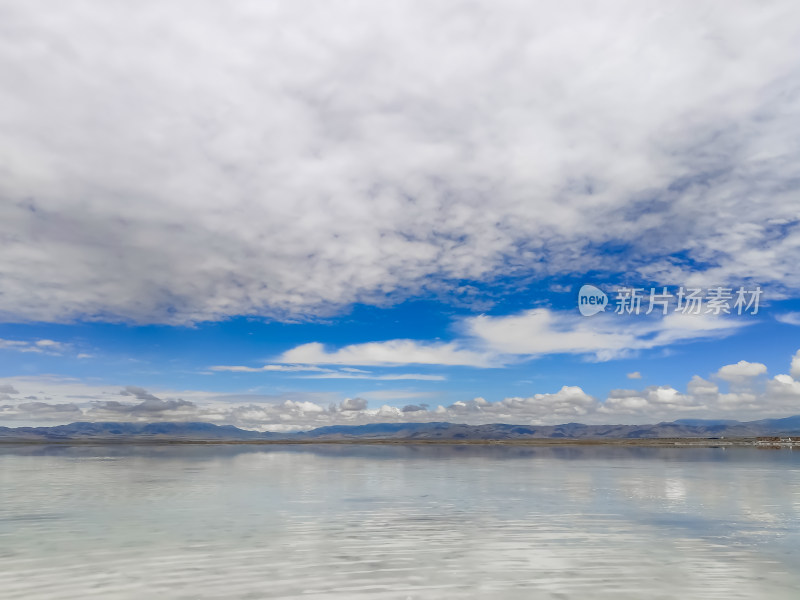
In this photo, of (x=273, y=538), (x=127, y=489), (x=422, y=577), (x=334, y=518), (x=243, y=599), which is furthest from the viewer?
(x=127, y=489)

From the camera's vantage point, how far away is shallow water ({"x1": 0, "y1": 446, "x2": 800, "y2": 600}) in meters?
13.6

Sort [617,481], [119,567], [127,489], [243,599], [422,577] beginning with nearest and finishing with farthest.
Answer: [243,599]
[422,577]
[119,567]
[127,489]
[617,481]

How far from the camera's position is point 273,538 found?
1945 centimetres

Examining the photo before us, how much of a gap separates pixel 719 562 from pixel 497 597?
28.9ft

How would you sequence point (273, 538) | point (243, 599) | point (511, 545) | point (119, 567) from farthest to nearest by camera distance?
point (273, 538), point (511, 545), point (119, 567), point (243, 599)

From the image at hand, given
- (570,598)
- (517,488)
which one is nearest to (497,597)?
(570,598)

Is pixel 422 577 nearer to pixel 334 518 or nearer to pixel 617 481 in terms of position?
pixel 334 518

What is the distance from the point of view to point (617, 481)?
41.3 metres

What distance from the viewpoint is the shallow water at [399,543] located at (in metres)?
13.6

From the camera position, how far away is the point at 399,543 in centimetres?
1864

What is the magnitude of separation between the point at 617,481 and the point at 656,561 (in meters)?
27.4

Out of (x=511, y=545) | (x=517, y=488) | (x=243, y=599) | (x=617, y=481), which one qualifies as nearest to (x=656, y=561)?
(x=511, y=545)

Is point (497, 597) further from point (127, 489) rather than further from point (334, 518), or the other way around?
point (127, 489)

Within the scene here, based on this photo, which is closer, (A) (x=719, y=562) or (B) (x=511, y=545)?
(A) (x=719, y=562)
